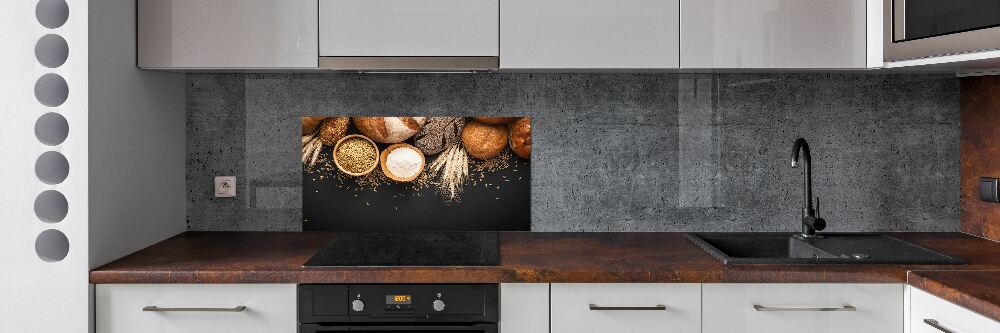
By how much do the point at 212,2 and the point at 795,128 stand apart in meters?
1.91

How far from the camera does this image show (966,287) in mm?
1649

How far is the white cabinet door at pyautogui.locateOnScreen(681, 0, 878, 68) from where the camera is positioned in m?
2.16

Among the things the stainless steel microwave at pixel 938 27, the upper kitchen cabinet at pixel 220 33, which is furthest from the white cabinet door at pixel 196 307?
the stainless steel microwave at pixel 938 27

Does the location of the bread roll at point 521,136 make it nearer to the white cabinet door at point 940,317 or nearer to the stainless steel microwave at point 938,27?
the stainless steel microwave at point 938,27

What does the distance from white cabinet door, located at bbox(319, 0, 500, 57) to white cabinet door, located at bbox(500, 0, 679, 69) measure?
64 mm

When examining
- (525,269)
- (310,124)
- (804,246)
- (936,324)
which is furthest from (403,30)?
(936,324)

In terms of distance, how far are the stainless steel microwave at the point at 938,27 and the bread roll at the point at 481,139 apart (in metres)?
1.21
